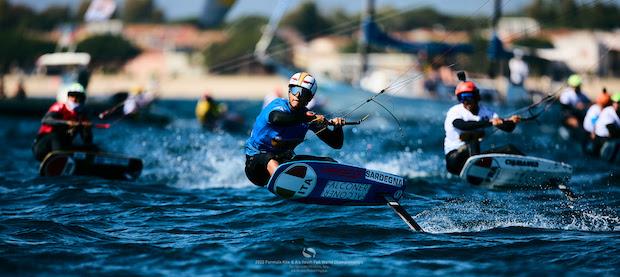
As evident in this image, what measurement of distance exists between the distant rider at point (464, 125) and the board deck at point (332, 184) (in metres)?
1.79

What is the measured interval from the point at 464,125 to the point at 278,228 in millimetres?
3246

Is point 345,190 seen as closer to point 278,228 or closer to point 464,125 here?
point 278,228

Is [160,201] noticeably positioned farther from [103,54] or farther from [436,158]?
[103,54]

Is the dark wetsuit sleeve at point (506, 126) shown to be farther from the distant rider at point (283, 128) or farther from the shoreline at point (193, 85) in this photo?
the shoreline at point (193, 85)

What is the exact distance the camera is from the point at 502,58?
34.6 meters

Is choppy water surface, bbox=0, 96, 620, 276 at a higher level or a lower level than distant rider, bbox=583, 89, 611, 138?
lower

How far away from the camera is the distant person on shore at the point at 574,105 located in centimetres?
1895

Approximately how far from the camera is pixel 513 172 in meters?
12.6

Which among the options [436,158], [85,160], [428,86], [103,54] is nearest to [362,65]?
[428,86]

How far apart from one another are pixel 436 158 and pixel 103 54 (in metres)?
61.7

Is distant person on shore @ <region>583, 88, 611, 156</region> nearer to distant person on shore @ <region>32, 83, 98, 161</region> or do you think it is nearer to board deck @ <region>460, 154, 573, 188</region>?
board deck @ <region>460, 154, 573, 188</region>

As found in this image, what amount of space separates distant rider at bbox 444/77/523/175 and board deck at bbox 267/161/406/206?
1791 millimetres

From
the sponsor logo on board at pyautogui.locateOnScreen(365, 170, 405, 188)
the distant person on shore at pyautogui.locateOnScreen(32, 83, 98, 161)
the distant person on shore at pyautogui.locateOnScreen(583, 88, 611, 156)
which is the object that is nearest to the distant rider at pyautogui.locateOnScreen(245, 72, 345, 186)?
the sponsor logo on board at pyautogui.locateOnScreen(365, 170, 405, 188)

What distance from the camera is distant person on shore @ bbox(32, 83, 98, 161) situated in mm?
13812
